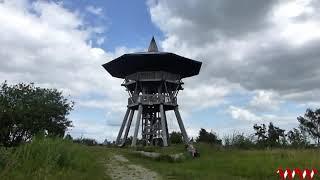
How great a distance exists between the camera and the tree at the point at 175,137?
62406mm

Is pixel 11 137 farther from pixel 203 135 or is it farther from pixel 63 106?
pixel 203 135

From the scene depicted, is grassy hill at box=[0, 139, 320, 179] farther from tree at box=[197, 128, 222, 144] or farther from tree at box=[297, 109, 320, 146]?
tree at box=[297, 109, 320, 146]

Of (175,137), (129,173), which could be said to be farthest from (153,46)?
(129,173)

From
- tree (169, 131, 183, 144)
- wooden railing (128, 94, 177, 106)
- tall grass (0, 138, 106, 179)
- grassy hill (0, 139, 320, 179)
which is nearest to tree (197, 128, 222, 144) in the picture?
tree (169, 131, 183, 144)

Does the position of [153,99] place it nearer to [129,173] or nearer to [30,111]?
[30,111]

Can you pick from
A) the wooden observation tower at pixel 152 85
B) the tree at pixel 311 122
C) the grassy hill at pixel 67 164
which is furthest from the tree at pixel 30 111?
the tree at pixel 311 122

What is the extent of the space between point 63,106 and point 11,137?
1015 centimetres

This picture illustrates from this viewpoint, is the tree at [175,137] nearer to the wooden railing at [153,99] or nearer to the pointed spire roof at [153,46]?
the wooden railing at [153,99]

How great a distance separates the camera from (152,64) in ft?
176

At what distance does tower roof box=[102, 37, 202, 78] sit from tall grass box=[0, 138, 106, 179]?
35.2 m

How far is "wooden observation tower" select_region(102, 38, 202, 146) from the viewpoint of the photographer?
53.4m

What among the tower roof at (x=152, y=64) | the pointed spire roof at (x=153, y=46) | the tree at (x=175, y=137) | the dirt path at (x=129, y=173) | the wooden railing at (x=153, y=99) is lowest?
the dirt path at (x=129, y=173)

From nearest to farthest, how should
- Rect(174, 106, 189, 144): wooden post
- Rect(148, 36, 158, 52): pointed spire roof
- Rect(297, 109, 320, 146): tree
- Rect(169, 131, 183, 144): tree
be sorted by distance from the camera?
Rect(174, 106, 189, 144): wooden post, Rect(148, 36, 158, 52): pointed spire roof, Rect(169, 131, 183, 144): tree, Rect(297, 109, 320, 146): tree

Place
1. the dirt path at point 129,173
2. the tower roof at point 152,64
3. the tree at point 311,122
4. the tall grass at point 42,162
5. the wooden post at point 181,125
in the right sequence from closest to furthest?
1. the tall grass at point 42,162
2. the dirt path at point 129,173
3. the tower roof at point 152,64
4. the wooden post at point 181,125
5. the tree at point 311,122
